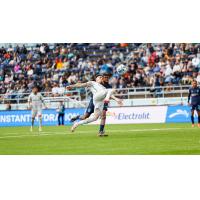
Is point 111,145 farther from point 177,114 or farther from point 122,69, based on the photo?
point 177,114

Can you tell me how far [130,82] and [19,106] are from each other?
5971mm

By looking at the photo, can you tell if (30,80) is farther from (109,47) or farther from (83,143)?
(83,143)

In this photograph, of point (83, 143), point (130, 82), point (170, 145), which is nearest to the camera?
point (170, 145)

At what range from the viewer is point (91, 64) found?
1309 inches

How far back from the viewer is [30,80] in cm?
3306

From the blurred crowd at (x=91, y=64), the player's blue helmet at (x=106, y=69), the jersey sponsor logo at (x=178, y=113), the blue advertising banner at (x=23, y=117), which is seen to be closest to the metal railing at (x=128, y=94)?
the blurred crowd at (x=91, y=64)

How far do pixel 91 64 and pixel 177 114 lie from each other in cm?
559

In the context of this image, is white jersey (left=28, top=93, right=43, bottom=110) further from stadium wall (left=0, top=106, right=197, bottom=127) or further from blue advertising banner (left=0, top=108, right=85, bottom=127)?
blue advertising banner (left=0, top=108, right=85, bottom=127)

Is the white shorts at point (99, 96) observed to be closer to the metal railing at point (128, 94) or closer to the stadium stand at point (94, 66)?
Result: the metal railing at point (128, 94)

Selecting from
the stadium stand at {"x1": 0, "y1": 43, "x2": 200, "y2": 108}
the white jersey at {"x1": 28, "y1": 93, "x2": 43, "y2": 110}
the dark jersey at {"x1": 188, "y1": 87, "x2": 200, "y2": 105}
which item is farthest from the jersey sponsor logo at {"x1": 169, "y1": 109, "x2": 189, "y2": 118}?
the white jersey at {"x1": 28, "y1": 93, "x2": 43, "y2": 110}

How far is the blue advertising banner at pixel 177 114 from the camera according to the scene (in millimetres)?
29808

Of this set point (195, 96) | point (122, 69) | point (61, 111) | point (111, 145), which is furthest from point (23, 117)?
point (111, 145)

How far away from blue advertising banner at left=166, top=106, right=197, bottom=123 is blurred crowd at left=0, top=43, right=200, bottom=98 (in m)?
1.41
